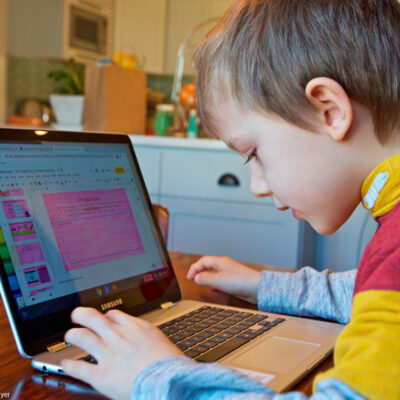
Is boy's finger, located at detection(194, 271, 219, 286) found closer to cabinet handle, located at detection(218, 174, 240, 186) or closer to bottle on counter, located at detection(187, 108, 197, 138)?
cabinet handle, located at detection(218, 174, 240, 186)

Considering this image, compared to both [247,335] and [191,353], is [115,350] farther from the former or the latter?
[247,335]

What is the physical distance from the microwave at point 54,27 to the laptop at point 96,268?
3470 millimetres

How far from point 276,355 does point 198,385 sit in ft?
0.56

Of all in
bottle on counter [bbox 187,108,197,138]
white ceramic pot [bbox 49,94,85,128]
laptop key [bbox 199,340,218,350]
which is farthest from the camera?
white ceramic pot [bbox 49,94,85,128]

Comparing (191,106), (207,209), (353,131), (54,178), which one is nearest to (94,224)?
(54,178)

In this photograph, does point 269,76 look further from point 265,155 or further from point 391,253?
point 391,253

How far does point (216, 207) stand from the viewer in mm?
2510

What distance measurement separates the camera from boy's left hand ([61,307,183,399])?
0.54 m

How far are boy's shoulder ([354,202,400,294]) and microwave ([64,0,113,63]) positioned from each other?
3842 mm

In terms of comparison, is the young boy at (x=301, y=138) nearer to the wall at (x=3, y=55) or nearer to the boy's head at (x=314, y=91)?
the boy's head at (x=314, y=91)

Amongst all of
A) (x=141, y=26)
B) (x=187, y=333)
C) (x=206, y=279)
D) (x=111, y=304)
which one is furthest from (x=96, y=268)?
(x=141, y=26)

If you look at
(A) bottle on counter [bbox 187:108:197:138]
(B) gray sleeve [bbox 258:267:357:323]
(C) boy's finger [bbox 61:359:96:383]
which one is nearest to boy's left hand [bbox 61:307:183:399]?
(C) boy's finger [bbox 61:359:96:383]

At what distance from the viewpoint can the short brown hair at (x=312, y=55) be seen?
25.7 inches

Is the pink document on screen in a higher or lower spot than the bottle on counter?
lower
